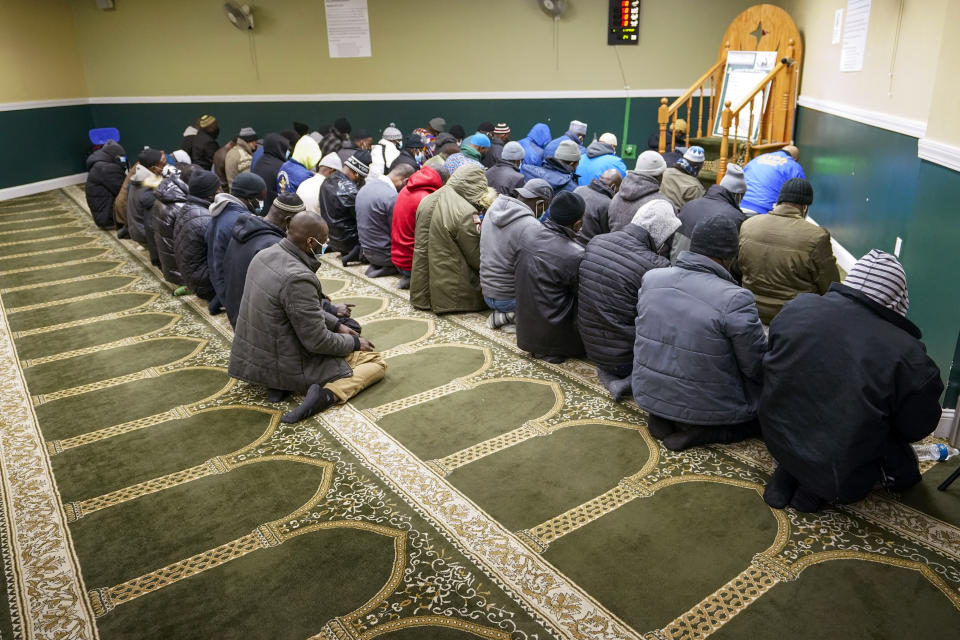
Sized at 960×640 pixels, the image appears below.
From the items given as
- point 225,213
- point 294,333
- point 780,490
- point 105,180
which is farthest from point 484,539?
point 105,180

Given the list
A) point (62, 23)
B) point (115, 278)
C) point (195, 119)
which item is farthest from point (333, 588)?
point (62, 23)

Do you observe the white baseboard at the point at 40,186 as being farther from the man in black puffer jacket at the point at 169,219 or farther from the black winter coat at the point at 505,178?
the black winter coat at the point at 505,178

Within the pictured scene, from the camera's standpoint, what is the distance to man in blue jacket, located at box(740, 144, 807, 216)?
5270mm

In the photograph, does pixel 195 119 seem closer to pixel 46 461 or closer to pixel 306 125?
pixel 306 125

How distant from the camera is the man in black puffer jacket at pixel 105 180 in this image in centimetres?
789

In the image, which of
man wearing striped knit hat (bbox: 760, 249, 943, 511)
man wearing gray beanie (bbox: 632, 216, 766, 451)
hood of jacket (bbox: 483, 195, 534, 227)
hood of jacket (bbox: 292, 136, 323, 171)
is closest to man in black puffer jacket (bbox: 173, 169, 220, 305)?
hood of jacket (bbox: 483, 195, 534, 227)

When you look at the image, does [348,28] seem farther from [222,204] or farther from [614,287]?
[614,287]

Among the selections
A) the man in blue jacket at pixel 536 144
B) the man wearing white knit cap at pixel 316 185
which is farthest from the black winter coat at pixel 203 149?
the man in blue jacket at pixel 536 144

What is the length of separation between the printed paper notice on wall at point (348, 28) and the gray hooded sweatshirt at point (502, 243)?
736cm

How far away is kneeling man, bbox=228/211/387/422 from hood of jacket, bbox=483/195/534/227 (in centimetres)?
118

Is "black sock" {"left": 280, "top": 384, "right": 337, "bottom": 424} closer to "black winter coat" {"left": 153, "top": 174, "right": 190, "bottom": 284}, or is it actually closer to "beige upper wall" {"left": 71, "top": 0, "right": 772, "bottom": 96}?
"black winter coat" {"left": 153, "top": 174, "right": 190, "bottom": 284}

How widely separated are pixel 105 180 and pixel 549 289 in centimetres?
647

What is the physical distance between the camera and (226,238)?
181 inches

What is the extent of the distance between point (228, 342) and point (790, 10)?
7.08m
